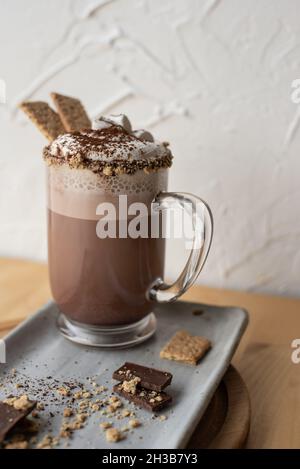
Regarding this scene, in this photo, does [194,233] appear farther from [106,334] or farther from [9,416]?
[9,416]

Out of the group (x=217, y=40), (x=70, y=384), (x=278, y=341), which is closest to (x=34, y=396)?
(x=70, y=384)

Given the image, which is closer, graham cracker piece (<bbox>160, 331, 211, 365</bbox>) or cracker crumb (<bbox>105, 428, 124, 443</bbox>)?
cracker crumb (<bbox>105, 428, 124, 443</bbox>)

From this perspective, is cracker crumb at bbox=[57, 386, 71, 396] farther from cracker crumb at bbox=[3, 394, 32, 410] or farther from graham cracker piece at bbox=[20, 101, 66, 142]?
graham cracker piece at bbox=[20, 101, 66, 142]

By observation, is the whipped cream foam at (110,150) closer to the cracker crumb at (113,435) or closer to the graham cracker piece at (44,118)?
the graham cracker piece at (44,118)

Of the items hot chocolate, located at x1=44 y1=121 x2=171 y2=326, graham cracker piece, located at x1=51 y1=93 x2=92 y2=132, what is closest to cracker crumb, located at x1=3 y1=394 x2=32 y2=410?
hot chocolate, located at x1=44 y1=121 x2=171 y2=326

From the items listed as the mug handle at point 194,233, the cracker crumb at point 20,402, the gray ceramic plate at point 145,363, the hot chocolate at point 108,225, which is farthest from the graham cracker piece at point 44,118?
the cracker crumb at point 20,402

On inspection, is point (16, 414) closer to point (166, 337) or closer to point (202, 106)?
point (166, 337)

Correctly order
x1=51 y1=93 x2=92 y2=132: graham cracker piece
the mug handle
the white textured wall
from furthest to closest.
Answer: the white textured wall → x1=51 y1=93 x2=92 y2=132: graham cracker piece → the mug handle

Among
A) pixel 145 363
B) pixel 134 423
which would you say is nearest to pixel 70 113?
pixel 145 363
